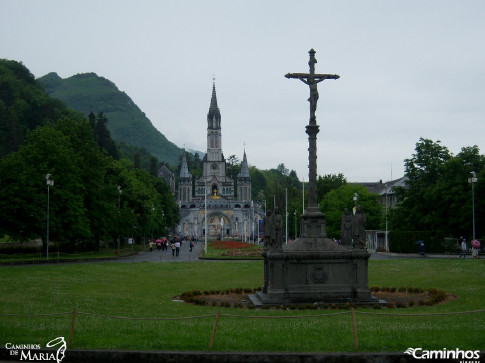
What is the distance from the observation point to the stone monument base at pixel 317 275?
21.1 m

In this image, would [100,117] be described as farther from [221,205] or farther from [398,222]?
[398,222]

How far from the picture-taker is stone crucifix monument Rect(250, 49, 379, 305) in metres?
21.1

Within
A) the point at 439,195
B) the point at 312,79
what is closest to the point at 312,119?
the point at 312,79

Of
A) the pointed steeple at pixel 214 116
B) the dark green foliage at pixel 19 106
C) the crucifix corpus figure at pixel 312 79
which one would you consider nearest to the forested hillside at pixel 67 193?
the crucifix corpus figure at pixel 312 79

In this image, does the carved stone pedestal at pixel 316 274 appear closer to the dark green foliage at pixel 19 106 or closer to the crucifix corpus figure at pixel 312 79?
the crucifix corpus figure at pixel 312 79

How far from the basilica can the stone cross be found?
145m

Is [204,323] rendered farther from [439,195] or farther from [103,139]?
[103,139]

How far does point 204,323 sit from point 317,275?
6.61 metres

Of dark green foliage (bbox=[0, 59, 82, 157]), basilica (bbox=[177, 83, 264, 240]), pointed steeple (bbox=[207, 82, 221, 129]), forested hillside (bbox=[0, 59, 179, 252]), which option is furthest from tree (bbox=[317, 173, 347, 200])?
pointed steeple (bbox=[207, 82, 221, 129])

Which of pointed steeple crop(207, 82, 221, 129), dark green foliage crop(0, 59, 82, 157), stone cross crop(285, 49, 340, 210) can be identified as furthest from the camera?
pointed steeple crop(207, 82, 221, 129)

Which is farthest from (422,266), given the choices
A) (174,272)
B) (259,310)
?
(259,310)

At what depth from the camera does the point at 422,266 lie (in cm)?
3912

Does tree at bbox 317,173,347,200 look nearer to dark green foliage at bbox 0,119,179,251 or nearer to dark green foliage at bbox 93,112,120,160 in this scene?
dark green foliage at bbox 93,112,120,160

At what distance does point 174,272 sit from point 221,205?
140 m
